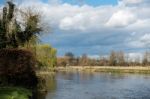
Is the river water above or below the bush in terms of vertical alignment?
below

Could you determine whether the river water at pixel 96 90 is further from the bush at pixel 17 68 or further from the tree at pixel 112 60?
the tree at pixel 112 60

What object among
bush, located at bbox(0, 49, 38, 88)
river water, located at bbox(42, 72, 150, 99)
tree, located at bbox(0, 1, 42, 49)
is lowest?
river water, located at bbox(42, 72, 150, 99)

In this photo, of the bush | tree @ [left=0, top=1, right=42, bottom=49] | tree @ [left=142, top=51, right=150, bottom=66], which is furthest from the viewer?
tree @ [left=142, top=51, right=150, bottom=66]

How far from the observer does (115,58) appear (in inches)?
7781

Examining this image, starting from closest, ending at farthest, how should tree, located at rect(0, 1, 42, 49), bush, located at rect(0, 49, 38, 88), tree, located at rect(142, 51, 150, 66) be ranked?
bush, located at rect(0, 49, 38, 88) < tree, located at rect(0, 1, 42, 49) < tree, located at rect(142, 51, 150, 66)

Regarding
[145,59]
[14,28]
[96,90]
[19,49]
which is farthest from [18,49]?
[145,59]

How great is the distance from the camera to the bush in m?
41.9

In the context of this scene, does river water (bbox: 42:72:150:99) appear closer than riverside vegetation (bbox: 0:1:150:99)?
No

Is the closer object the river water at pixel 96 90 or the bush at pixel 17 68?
the bush at pixel 17 68

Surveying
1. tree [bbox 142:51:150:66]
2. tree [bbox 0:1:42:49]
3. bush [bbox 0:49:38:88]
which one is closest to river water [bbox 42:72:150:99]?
bush [bbox 0:49:38:88]

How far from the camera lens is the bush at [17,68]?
41.9m

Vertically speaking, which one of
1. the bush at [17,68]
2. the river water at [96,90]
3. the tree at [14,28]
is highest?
the tree at [14,28]

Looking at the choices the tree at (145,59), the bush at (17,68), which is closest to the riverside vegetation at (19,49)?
the bush at (17,68)

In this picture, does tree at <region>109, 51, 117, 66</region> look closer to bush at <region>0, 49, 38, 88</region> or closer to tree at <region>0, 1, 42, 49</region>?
tree at <region>0, 1, 42, 49</region>
